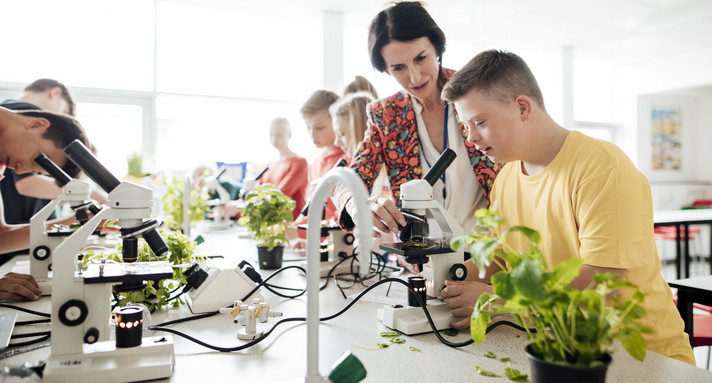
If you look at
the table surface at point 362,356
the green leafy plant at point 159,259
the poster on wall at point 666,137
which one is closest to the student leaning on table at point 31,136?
the green leafy plant at point 159,259

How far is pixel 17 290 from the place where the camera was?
135cm

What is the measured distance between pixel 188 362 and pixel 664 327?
3.52ft

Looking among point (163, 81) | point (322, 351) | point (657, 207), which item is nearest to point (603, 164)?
point (322, 351)

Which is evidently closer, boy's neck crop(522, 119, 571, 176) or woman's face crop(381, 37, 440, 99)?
boy's neck crop(522, 119, 571, 176)

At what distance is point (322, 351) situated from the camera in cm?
93

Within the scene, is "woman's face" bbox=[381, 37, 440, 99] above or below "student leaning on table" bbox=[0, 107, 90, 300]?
above

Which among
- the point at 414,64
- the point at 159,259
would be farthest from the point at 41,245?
the point at 414,64

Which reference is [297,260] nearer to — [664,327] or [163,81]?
[664,327]

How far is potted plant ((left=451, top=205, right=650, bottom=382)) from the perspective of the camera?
562mm

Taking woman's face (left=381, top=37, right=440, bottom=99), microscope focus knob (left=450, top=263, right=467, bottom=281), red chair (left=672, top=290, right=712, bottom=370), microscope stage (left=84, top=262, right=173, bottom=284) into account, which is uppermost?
woman's face (left=381, top=37, right=440, bottom=99)

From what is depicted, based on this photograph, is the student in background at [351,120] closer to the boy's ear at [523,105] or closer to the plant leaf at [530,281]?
the boy's ear at [523,105]

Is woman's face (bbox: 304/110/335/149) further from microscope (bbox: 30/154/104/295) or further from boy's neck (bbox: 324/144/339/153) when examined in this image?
microscope (bbox: 30/154/104/295)

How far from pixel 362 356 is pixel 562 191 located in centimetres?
66

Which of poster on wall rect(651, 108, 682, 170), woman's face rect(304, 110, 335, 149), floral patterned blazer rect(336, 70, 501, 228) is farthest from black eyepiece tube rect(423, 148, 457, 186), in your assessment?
poster on wall rect(651, 108, 682, 170)
